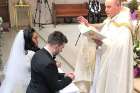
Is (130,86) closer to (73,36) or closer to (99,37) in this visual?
(99,37)

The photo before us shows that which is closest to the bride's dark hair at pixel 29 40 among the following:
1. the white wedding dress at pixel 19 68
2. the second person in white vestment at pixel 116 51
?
A: the white wedding dress at pixel 19 68

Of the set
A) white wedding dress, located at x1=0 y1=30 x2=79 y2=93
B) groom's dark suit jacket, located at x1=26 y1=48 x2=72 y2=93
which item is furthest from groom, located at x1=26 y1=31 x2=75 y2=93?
white wedding dress, located at x1=0 y1=30 x2=79 y2=93

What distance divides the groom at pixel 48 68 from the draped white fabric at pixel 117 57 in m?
0.55

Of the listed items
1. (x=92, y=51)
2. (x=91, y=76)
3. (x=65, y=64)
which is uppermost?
(x=92, y=51)

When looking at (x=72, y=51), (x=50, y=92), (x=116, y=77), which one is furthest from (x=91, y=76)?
(x=72, y=51)

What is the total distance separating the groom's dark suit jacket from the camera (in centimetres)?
289

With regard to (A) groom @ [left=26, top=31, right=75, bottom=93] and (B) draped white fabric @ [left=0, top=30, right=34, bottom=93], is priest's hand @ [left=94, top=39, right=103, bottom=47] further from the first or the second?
(B) draped white fabric @ [left=0, top=30, right=34, bottom=93]

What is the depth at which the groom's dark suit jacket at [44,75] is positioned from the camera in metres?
2.89

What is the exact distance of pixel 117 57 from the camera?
325cm

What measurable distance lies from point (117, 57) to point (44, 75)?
0.77 m

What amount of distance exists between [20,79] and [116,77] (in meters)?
1.13

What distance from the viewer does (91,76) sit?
369cm

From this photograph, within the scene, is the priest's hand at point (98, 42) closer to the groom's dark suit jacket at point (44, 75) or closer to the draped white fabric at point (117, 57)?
the draped white fabric at point (117, 57)

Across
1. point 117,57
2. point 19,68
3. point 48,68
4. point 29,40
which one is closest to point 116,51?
point 117,57
